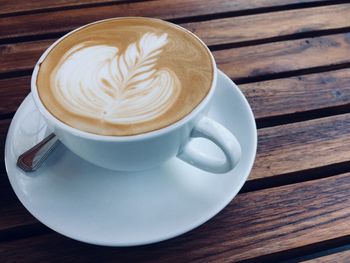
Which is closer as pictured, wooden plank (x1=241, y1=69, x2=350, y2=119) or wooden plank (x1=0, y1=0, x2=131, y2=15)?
wooden plank (x1=241, y1=69, x2=350, y2=119)

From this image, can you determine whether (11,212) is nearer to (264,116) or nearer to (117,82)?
(117,82)

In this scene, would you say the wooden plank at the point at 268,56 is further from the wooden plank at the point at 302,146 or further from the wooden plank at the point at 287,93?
the wooden plank at the point at 302,146

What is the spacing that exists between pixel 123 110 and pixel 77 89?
67mm

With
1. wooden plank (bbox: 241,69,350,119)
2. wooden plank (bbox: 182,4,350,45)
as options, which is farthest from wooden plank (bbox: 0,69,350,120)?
wooden plank (bbox: 182,4,350,45)

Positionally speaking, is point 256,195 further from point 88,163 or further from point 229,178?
point 88,163

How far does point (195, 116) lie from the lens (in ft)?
1.43

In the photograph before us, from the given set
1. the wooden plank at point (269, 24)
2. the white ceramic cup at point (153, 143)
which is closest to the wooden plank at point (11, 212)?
the white ceramic cup at point (153, 143)

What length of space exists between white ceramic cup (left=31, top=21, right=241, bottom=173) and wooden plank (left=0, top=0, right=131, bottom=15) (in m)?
0.40

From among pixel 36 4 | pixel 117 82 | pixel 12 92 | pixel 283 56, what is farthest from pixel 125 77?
pixel 36 4

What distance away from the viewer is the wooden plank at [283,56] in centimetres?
70

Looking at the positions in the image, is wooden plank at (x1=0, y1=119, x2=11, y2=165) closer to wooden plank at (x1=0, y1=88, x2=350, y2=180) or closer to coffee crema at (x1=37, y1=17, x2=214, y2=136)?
wooden plank at (x1=0, y1=88, x2=350, y2=180)

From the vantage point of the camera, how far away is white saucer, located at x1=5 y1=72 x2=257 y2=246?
44cm

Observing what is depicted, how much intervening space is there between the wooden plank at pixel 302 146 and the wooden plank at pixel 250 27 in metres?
0.19

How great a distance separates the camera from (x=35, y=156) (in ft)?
1.62
